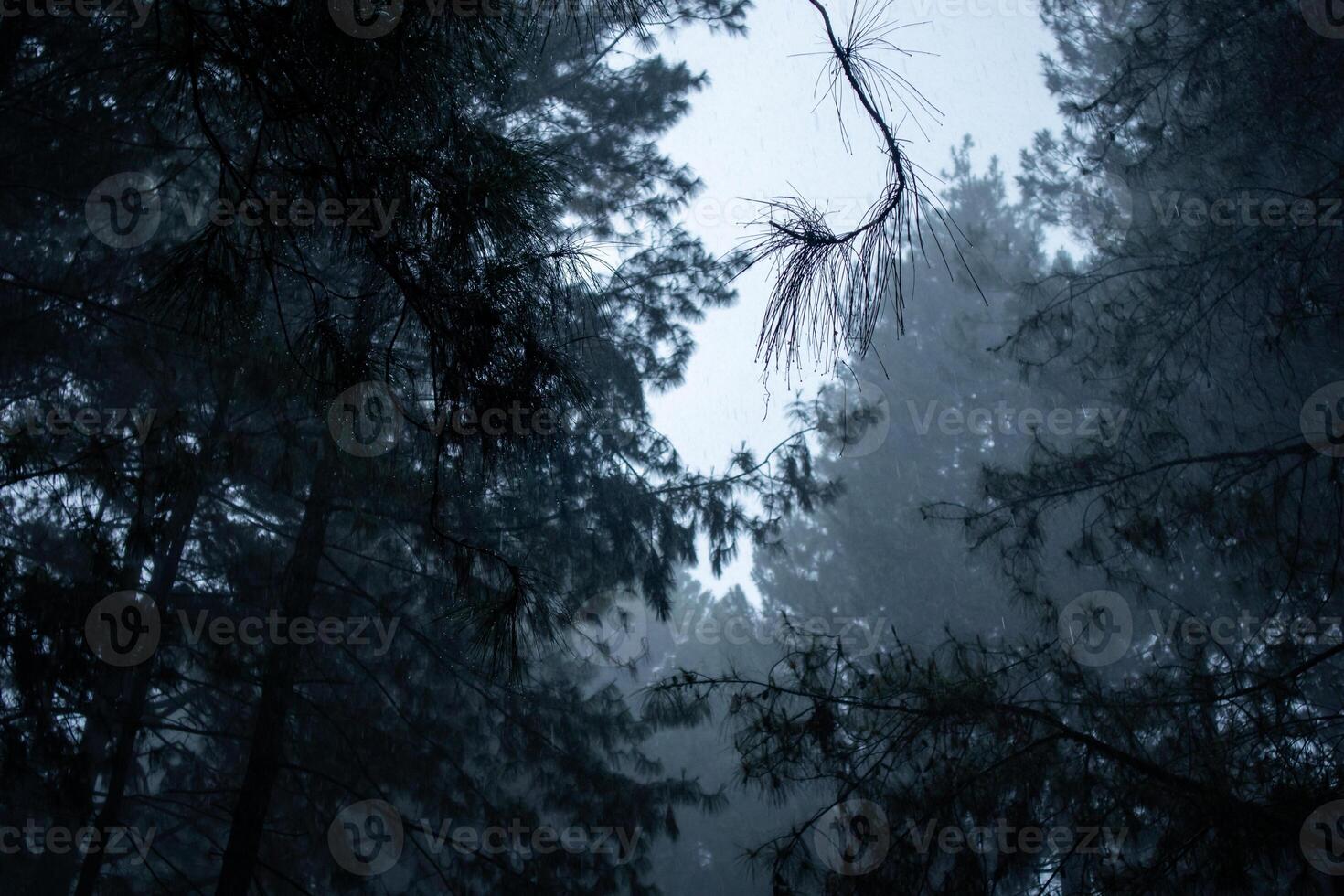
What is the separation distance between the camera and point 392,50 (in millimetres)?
2213

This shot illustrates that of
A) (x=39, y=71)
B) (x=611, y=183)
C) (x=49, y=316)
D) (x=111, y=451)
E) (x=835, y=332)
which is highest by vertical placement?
(x=611, y=183)

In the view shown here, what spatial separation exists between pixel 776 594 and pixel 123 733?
19.7m

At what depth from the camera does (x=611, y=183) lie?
801 cm

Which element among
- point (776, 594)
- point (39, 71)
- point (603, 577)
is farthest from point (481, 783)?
point (776, 594)

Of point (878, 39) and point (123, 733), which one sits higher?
point (878, 39)

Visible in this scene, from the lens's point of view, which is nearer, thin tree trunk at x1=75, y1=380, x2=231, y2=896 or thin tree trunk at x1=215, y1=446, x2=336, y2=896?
thin tree trunk at x1=75, y1=380, x2=231, y2=896

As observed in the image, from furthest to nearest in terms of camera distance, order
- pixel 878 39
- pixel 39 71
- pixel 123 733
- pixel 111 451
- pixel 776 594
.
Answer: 1. pixel 776 594
2. pixel 123 733
3. pixel 39 71
4. pixel 111 451
5. pixel 878 39

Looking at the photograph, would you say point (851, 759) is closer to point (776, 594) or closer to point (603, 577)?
point (603, 577)

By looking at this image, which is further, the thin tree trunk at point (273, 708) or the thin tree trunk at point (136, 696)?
the thin tree trunk at point (273, 708)

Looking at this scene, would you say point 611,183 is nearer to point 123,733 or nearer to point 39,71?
point 39,71

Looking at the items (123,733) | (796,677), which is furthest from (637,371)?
(123,733)

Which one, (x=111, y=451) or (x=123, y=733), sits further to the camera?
(x=123, y=733)

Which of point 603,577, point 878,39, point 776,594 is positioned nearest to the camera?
point 878,39

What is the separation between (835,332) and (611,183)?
21.0 feet
